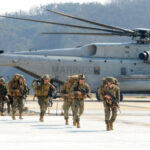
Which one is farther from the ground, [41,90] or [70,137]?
A: [41,90]

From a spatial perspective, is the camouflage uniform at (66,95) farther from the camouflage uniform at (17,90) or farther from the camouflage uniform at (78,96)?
the camouflage uniform at (17,90)

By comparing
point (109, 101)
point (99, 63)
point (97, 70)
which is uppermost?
point (109, 101)

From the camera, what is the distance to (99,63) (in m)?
42.6

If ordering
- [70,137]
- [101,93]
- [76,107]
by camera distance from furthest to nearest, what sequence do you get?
1. [76,107]
2. [101,93]
3. [70,137]

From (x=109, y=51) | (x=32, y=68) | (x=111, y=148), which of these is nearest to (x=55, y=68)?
(x=32, y=68)

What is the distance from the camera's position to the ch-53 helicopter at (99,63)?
41281 mm

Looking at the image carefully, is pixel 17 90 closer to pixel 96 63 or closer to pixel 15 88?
pixel 15 88

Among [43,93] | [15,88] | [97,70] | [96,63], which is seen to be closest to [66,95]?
[43,93]

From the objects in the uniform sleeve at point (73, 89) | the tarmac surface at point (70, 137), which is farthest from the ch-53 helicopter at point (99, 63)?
the uniform sleeve at point (73, 89)

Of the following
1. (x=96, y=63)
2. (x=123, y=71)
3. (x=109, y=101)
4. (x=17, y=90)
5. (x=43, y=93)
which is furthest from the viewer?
(x=123, y=71)

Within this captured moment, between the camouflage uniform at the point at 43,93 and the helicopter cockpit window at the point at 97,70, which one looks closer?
the camouflage uniform at the point at 43,93

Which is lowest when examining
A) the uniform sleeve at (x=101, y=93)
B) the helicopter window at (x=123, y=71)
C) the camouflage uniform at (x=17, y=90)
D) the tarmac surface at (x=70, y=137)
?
the helicopter window at (x=123, y=71)

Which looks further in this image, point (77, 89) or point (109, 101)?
point (77, 89)

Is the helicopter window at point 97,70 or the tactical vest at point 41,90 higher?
the tactical vest at point 41,90
